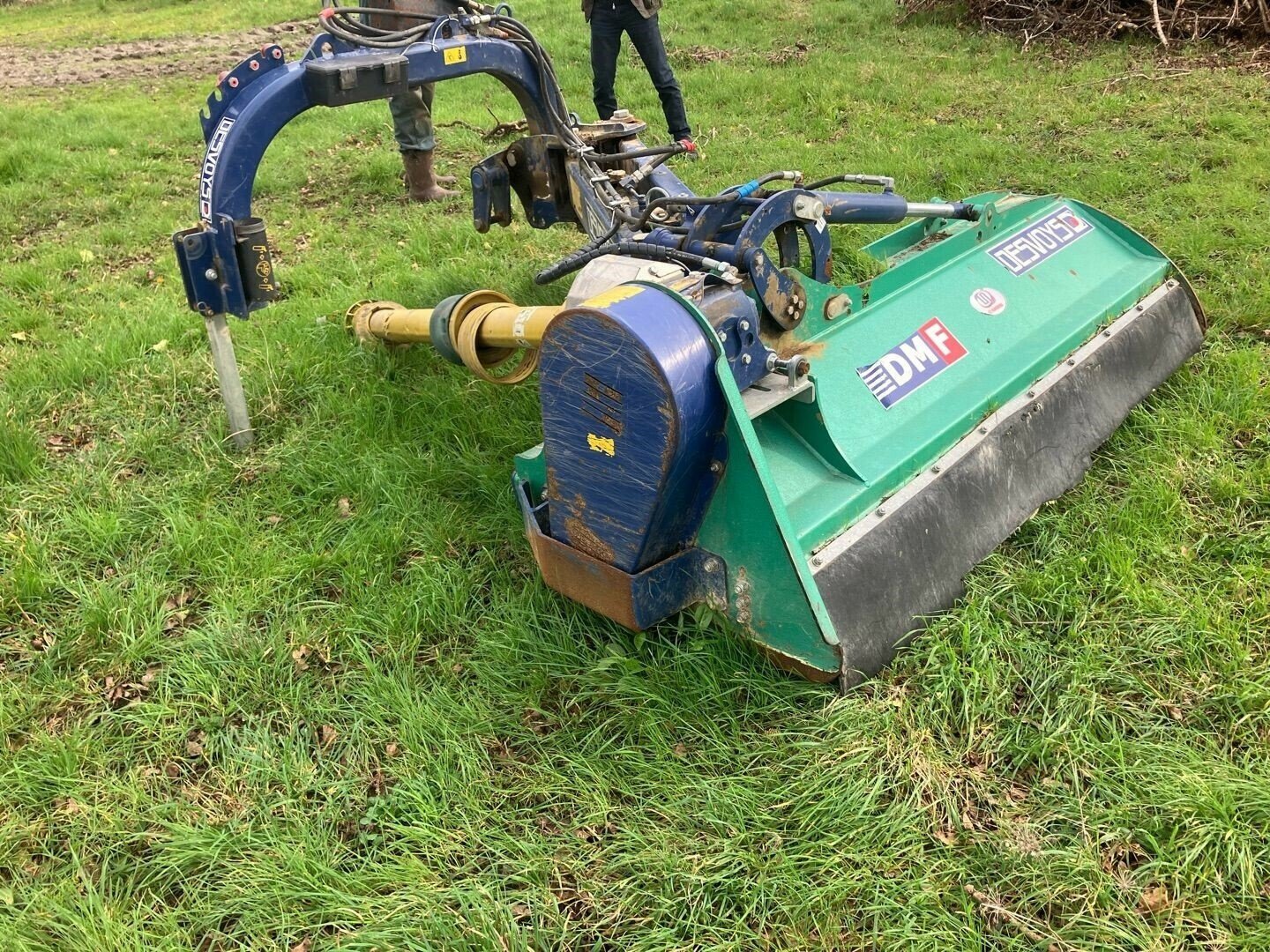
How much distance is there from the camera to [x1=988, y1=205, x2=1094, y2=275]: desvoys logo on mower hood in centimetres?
380

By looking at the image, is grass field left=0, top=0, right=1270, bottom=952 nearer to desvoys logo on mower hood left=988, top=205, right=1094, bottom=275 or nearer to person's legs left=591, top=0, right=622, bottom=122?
desvoys logo on mower hood left=988, top=205, right=1094, bottom=275

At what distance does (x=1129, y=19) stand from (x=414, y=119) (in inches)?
280

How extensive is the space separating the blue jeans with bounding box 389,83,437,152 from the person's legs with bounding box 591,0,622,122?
1.32m

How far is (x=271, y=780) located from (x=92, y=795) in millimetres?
454

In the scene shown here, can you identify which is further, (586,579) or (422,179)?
(422,179)

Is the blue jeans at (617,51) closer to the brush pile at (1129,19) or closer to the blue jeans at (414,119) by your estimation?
the blue jeans at (414,119)

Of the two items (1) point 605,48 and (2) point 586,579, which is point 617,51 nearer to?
(1) point 605,48

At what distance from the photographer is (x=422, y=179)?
6.54 m

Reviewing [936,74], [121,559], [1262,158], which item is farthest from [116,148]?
[1262,158]

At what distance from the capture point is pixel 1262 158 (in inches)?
242

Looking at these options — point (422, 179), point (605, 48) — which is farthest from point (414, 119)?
point (605, 48)

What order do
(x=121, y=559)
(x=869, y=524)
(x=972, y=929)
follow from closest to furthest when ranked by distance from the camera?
(x=972, y=929)
(x=869, y=524)
(x=121, y=559)

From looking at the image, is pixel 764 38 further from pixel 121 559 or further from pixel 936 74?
pixel 121 559

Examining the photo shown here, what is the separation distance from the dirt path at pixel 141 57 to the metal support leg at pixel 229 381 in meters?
9.10
